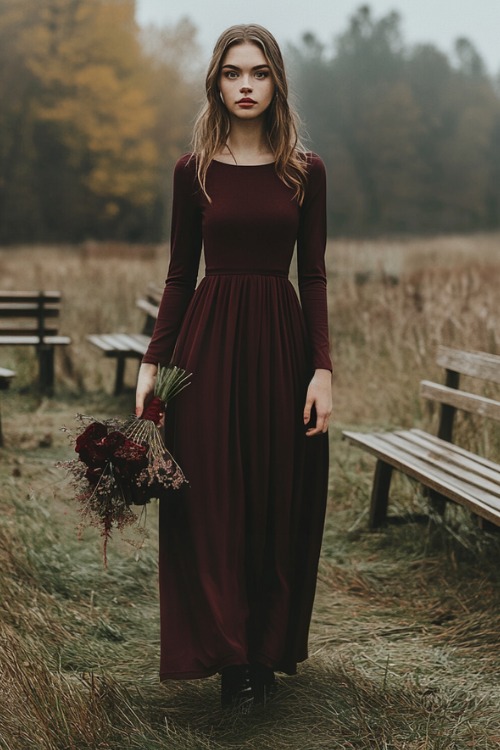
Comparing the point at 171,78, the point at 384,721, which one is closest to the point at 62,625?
the point at 384,721

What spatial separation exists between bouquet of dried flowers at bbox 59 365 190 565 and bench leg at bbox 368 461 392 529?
231 cm

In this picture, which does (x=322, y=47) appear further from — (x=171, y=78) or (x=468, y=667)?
(x=468, y=667)

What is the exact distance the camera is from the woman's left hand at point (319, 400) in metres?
2.98

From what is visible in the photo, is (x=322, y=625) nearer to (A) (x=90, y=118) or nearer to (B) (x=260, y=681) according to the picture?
(B) (x=260, y=681)

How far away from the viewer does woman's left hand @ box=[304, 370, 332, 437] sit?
2.98 meters

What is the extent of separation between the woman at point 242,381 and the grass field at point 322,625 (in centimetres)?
22

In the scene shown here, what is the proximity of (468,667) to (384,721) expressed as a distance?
2.25ft

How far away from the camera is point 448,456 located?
4688 millimetres

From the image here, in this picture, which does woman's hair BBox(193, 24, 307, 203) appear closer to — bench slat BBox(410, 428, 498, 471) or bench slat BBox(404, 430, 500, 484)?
bench slat BBox(404, 430, 500, 484)

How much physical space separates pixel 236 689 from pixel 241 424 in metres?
0.81

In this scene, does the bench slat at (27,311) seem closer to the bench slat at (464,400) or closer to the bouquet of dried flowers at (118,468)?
the bench slat at (464,400)

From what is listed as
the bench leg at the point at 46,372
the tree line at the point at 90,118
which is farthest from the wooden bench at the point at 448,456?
the tree line at the point at 90,118

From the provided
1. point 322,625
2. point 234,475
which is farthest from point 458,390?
point 234,475

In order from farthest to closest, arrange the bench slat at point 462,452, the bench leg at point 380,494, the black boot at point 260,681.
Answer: the bench leg at point 380,494 < the bench slat at point 462,452 < the black boot at point 260,681
